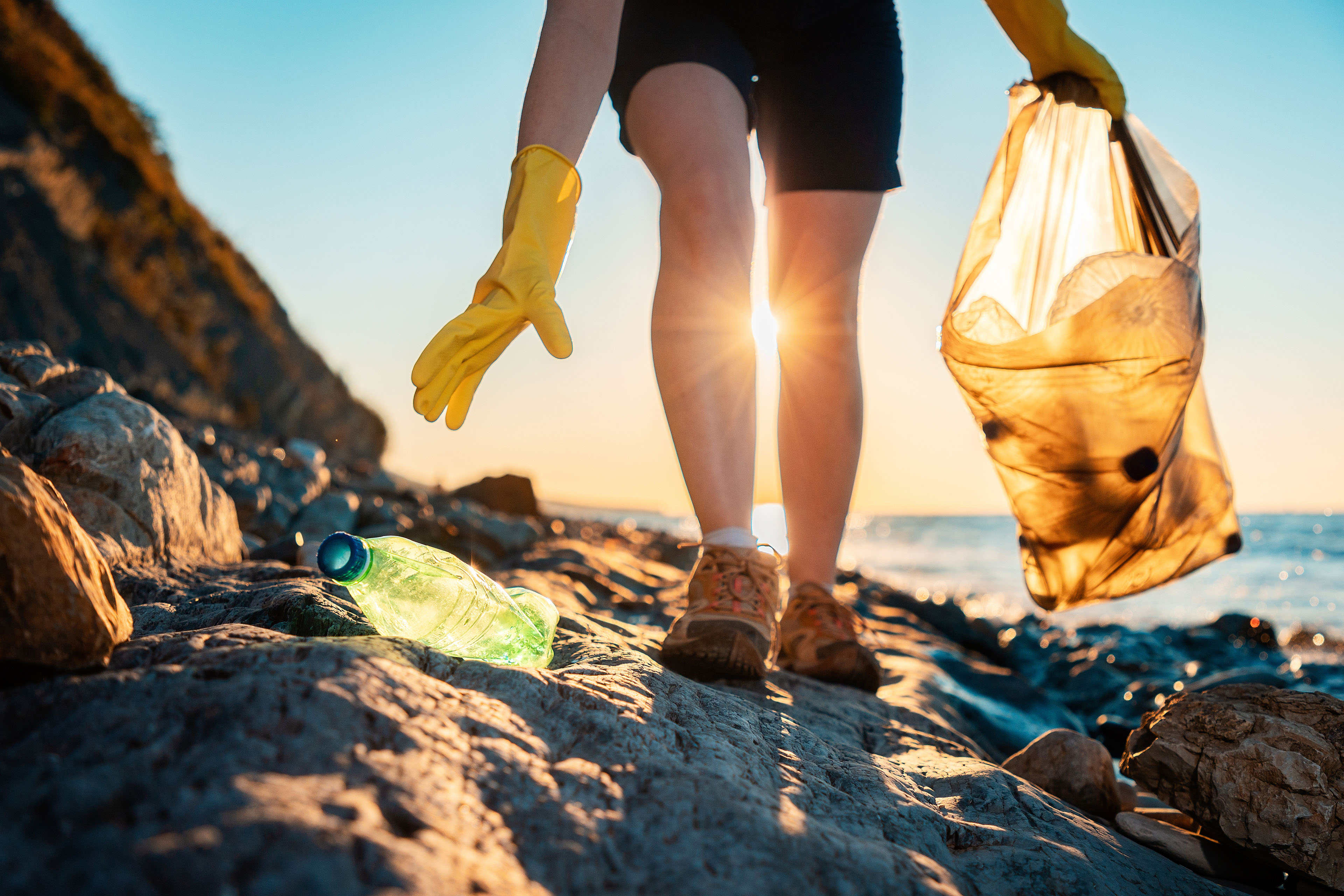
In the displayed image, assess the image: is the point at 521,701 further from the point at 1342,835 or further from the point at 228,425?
the point at 228,425

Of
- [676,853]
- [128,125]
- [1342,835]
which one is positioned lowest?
[1342,835]

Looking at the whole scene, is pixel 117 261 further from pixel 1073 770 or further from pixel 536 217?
pixel 1073 770

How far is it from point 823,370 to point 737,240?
467mm

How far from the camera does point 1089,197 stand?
2.29 meters

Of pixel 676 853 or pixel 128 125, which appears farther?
pixel 128 125

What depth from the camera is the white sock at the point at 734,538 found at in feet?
5.39

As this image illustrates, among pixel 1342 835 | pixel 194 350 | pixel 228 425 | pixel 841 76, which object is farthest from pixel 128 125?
pixel 1342 835

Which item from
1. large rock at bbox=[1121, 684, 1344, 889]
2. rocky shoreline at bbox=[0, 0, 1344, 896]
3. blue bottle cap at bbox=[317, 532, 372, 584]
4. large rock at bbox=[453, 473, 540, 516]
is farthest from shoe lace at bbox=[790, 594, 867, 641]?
large rock at bbox=[453, 473, 540, 516]

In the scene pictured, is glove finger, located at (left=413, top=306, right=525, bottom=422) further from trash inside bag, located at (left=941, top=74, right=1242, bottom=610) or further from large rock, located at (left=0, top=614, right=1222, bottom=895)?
trash inside bag, located at (left=941, top=74, right=1242, bottom=610)

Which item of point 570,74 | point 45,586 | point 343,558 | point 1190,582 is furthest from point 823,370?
point 1190,582

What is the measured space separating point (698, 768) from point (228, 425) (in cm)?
951

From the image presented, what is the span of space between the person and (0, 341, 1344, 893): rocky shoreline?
0.87ft

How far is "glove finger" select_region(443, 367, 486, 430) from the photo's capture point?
4.19ft

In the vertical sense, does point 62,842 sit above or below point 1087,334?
below
